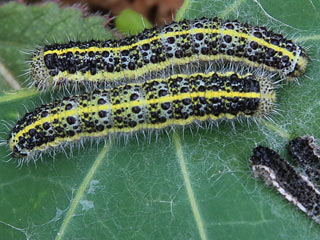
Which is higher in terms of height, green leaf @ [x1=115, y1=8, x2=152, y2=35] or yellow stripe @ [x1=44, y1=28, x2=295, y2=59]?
green leaf @ [x1=115, y1=8, x2=152, y2=35]

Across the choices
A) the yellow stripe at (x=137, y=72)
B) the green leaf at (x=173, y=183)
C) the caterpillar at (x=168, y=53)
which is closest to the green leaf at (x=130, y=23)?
the caterpillar at (x=168, y=53)

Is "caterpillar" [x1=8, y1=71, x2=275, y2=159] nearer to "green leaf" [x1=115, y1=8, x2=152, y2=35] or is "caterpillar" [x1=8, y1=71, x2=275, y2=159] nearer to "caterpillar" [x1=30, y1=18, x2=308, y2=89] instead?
"caterpillar" [x1=30, y1=18, x2=308, y2=89]

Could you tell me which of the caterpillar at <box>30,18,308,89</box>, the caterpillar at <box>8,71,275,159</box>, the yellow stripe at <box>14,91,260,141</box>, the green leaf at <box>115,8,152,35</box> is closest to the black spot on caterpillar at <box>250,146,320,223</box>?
the caterpillar at <box>8,71,275,159</box>

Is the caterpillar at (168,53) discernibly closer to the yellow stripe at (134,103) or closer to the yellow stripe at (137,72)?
the yellow stripe at (137,72)

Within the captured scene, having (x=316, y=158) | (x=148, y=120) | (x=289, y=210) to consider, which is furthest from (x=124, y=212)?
(x=316, y=158)

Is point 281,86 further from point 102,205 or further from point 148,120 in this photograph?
point 102,205

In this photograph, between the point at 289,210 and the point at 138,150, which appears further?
the point at 138,150
